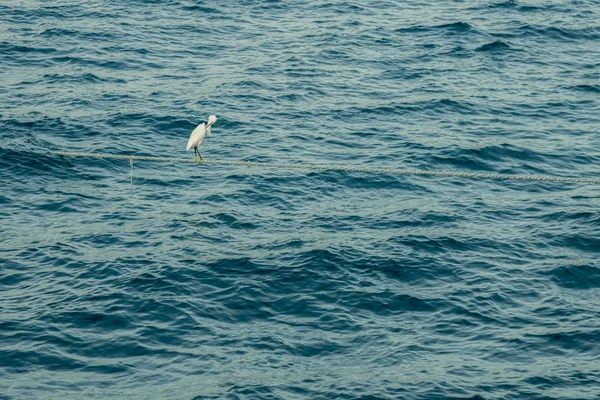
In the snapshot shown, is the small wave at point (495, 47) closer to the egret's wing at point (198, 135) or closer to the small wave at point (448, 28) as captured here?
the small wave at point (448, 28)

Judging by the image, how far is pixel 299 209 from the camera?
40.5 m

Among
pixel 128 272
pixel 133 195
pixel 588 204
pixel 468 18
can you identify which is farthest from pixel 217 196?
pixel 468 18

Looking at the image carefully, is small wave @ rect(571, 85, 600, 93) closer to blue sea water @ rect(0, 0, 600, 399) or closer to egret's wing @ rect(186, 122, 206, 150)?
blue sea water @ rect(0, 0, 600, 399)

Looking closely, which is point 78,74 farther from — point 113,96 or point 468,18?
point 468,18

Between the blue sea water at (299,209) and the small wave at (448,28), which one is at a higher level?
the small wave at (448,28)

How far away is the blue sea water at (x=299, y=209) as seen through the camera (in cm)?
3041

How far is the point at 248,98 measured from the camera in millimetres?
51531

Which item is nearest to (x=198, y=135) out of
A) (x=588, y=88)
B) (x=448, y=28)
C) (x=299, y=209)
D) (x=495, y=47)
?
(x=299, y=209)

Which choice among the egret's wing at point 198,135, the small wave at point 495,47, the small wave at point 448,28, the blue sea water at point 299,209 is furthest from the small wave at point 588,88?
the egret's wing at point 198,135

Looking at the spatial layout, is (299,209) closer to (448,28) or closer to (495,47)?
(495,47)

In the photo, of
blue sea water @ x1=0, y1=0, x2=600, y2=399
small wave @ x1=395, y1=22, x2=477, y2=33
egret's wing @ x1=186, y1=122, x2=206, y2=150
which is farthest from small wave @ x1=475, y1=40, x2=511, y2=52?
egret's wing @ x1=186, y1=122, x2=206, y2=150

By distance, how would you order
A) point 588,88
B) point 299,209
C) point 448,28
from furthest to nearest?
point 448,28, point 588,88, point 299,209

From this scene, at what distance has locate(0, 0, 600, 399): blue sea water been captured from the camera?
Result: 30.4m

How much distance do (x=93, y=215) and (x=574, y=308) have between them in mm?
19363
